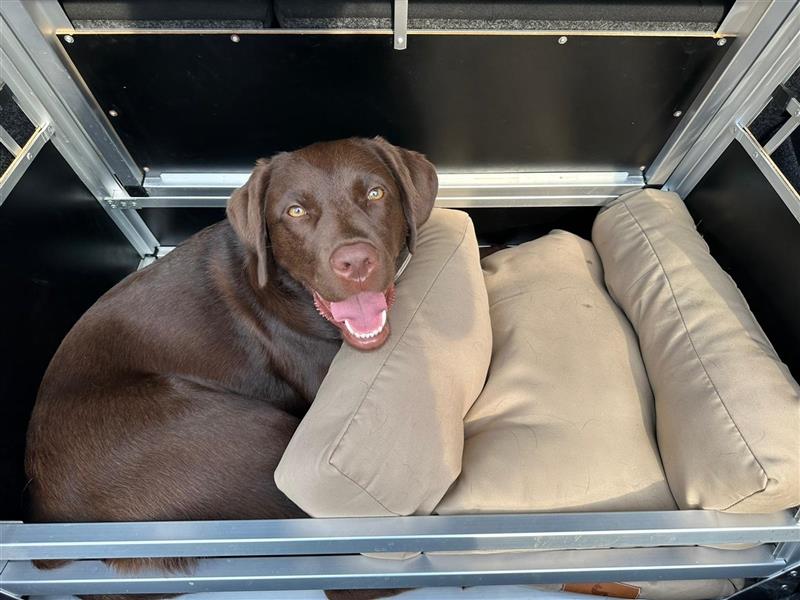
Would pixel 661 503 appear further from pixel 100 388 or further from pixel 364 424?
pixel 100 388

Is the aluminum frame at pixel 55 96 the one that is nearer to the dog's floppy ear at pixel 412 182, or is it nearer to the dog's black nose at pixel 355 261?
the dog's floppy ear at pixel 412 182

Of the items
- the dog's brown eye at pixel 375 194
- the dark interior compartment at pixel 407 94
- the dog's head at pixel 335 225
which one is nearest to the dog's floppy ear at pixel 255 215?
the dog's head at pixel 335 225

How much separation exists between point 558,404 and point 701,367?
422mm

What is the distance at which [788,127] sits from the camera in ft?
5.99

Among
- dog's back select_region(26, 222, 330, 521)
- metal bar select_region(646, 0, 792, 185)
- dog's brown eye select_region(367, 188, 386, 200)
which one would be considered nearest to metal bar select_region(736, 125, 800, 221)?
metal bar select_region(646, 0, 792, 185)

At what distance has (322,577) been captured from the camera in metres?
1.49

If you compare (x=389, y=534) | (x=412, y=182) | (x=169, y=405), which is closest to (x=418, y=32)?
(x=412, y=182)

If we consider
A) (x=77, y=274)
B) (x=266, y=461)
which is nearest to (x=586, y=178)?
(x=266, y=461)

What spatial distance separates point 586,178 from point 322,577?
6.11ft

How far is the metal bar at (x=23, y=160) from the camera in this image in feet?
5.80

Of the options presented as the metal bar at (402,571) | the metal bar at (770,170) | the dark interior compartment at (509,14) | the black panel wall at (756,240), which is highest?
the dark interior compartment at (509,14)

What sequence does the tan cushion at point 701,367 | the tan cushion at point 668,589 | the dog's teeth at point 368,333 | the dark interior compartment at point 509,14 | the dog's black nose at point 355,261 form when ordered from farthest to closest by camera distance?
the dark interior compartment at point 509,14 < the tan cushion at point 668,589 < the dog's teeth at point 368,333 < the dog's black nose at point 355,261 < the tan cushion at point 701,367

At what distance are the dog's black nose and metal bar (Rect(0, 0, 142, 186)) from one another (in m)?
1.22

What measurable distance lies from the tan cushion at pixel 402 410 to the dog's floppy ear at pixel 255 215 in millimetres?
374
